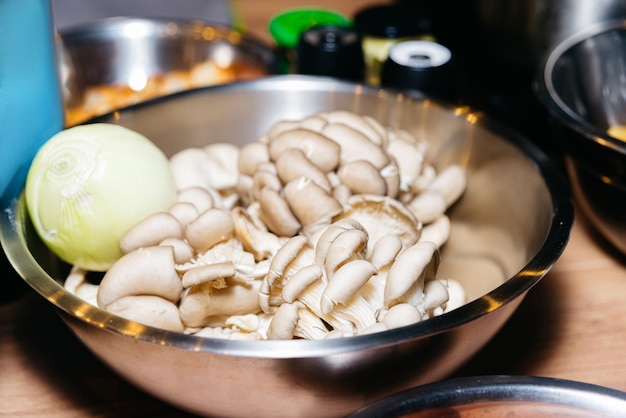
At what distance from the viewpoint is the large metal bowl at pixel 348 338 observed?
0.53 metres

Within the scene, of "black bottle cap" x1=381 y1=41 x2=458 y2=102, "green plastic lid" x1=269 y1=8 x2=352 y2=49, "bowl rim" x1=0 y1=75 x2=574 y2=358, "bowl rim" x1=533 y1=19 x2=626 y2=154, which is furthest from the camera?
"green plastic lid" x1=269 y1=8 x2=352 y2=49

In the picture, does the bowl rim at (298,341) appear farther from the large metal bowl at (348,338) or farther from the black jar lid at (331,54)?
the black jar lid at (331,54)

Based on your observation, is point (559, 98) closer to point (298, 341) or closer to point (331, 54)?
point (331, 54)

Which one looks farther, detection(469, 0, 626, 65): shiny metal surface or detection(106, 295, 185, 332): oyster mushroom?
detection(469, 0, 626, 65): shiny metal surface

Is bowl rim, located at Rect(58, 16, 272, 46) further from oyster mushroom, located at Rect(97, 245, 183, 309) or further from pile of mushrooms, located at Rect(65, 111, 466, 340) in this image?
oyster mushroom, located at Rect(97, 245, 183, 309)

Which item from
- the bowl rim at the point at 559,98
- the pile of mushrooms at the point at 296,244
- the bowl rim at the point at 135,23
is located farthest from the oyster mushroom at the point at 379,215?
the bowl rim at the point at 135,23

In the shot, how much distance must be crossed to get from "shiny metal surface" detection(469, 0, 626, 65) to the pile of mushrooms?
14.6 inches

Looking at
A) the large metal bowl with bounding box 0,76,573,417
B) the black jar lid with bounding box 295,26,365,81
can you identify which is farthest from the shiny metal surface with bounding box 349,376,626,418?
the black jar lid with bounding box 295,26,365,81

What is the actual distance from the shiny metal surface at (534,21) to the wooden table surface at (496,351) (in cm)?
39

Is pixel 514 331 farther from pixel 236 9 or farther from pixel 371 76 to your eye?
pixel 236 9

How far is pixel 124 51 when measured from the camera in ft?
4.33

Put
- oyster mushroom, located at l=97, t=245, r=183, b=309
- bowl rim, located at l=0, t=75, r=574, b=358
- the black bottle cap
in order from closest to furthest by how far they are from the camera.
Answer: bowl rim, located at l=0, t=75, r=574, b=358 < oyster mushroom, located at l=97, t=245, r=183, b=309 < the black bottle cap

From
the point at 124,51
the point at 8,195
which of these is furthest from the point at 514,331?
the point at 124,51

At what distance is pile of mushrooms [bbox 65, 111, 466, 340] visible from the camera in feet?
1.92
